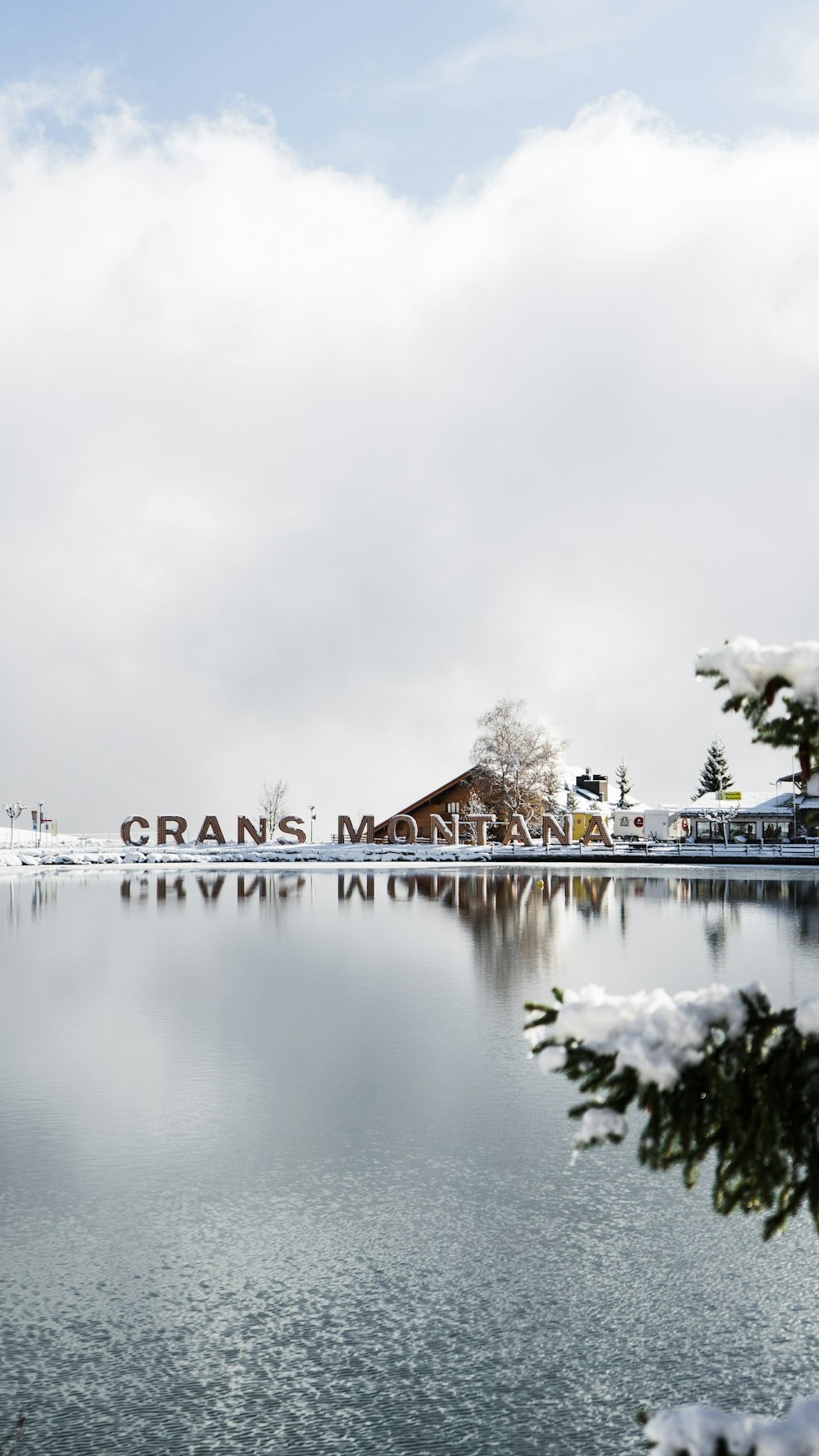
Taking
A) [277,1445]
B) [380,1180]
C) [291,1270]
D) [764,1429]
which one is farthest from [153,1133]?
[764,1429]

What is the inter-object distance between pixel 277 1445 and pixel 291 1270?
2116 mm

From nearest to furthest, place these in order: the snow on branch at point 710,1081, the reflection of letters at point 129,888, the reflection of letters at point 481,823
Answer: the snow on branch at point 710,1081 < the reflection of letters at point 129,888 < the reflection of letters at point 481,823

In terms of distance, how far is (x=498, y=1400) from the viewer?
6258 millimetres

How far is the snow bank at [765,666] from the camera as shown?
3.07 m

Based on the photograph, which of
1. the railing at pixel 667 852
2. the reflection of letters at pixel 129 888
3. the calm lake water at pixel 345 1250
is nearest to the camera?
the calm lake water at pixel 345 1250

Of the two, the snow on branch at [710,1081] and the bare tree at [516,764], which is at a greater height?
the bare tree at [516,764]

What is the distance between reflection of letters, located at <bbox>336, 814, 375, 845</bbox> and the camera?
85.0m

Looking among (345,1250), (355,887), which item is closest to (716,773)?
(355,887)

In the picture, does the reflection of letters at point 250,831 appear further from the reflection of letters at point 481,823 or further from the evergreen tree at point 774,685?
the evergreen tree at point 774,685

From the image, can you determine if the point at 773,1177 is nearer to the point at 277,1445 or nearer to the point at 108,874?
the point at 277,1445

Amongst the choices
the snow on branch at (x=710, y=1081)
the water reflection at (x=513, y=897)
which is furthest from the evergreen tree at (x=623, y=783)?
the snow on branch at (x=710, y=1081)

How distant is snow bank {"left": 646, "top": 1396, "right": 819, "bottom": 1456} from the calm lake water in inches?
125

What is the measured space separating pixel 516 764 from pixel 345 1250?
80783 mm

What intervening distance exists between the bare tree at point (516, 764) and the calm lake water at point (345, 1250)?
70072mm
